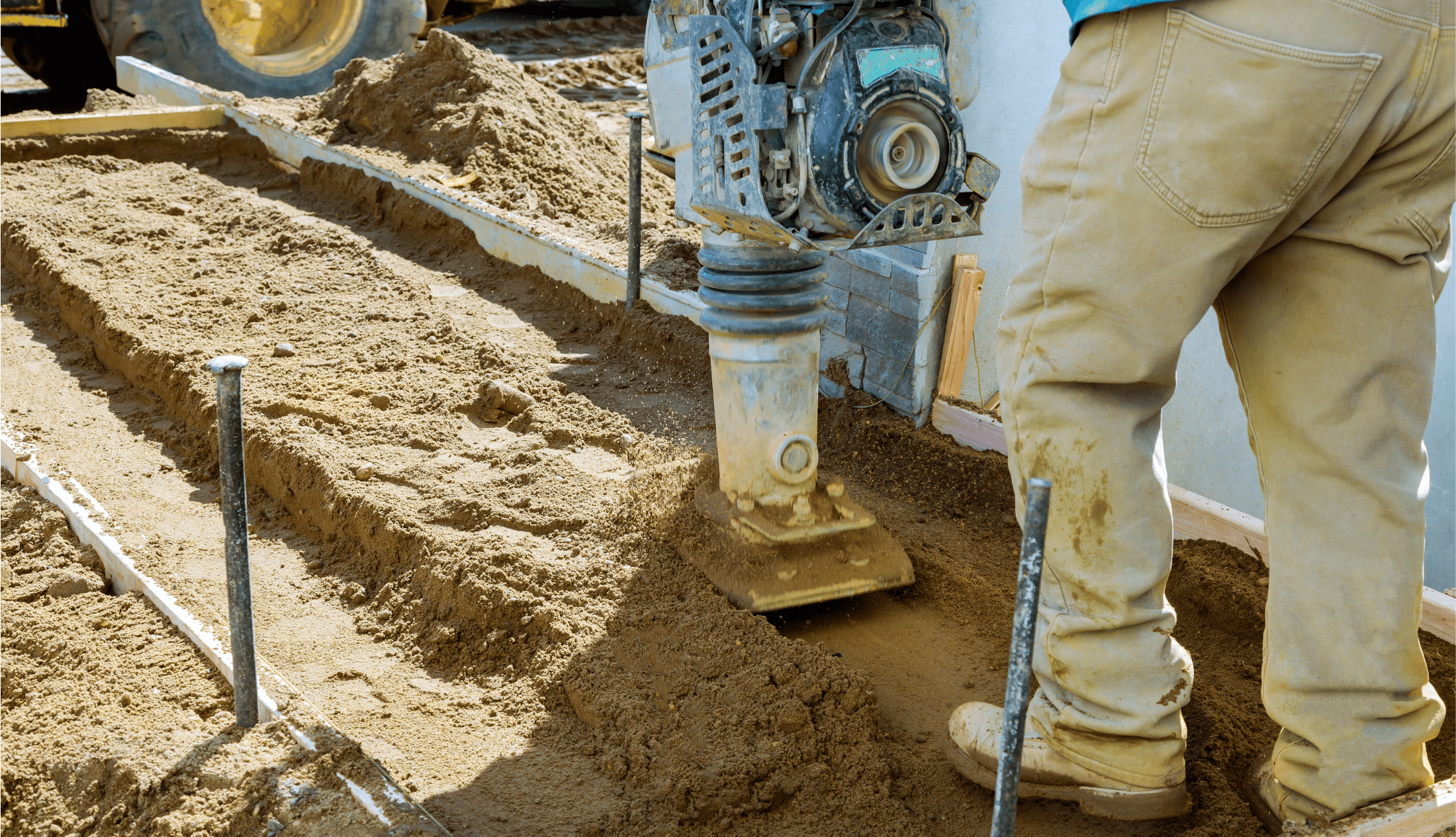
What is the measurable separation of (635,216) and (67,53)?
7.01 metres

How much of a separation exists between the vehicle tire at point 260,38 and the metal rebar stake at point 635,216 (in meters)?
5.49

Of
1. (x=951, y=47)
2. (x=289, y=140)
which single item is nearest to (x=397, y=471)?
(x=951, y=47)

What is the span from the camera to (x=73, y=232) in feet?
17.5

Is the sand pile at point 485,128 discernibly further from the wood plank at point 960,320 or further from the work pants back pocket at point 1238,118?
the work pants back pocket at point 1238,118

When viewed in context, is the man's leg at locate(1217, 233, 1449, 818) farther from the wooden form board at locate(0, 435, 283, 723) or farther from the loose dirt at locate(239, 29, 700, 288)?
the loose dirt at locate(239, 29, 700, 288)

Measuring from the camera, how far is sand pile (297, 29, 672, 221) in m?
5.98

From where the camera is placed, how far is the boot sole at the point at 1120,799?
82.0 inches

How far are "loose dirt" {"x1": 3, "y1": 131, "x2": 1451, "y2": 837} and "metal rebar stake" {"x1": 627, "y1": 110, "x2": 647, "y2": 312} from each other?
149 mm

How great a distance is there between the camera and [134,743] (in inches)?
86.7

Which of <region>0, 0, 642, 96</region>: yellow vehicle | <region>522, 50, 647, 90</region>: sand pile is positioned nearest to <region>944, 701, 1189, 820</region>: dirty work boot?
<region>0, 0, 642, 96</region>: yellow vehicle

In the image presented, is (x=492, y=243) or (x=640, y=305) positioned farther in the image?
(x=492, y=243)

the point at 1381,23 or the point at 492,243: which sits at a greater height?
the point at 1381,23

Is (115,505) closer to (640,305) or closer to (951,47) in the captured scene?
(640,305)

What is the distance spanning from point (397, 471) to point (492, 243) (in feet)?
7.25
